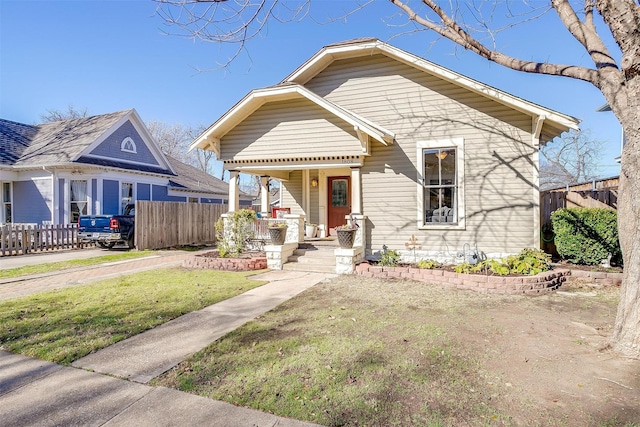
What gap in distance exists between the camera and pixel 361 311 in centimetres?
516

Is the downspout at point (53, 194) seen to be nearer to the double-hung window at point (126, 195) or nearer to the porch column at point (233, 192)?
the double-hung window at point (126, 195)

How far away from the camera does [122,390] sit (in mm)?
2941

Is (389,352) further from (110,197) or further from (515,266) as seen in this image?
(110,197)

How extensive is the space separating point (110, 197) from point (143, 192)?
2233 millimetres

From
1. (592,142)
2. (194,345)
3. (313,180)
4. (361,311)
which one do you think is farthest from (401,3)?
(592,142)

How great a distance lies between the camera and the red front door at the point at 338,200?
37.4ft

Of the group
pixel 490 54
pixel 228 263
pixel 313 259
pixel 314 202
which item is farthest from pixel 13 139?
pixel 490 54

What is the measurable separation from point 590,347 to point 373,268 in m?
4.58

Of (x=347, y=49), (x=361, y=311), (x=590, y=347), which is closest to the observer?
(x=590, y=347)

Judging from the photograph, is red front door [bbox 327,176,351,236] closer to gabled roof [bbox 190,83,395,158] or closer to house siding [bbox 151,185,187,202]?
gabled roof [bbox 190,83,395,158]

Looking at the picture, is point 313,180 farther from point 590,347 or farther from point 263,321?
point 590,347

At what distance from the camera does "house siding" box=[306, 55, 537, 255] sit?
830 cm

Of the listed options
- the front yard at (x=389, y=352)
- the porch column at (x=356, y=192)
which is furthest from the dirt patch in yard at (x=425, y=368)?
the porch column at (x=356, y=192)

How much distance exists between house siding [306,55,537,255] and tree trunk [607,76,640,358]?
474 centimetres
